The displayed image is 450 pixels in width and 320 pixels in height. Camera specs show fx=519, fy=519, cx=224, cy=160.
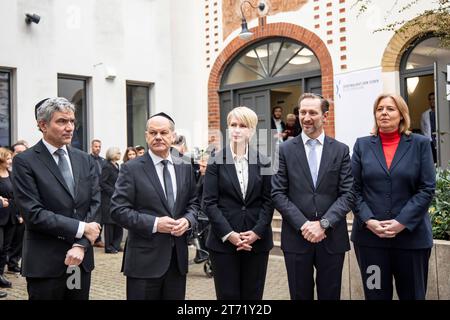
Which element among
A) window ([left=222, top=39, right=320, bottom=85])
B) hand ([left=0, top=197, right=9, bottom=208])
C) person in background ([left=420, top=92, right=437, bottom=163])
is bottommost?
hand ([left=0, top=197, right=9, bottom=208])

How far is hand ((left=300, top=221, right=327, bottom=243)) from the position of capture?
3.81 meters

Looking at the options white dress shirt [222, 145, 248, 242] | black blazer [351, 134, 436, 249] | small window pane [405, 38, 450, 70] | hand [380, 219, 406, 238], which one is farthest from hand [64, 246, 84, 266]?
small window pane [405, 38, 450, 70]

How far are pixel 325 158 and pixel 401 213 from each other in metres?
0.70

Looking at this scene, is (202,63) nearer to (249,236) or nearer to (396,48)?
(396,48)

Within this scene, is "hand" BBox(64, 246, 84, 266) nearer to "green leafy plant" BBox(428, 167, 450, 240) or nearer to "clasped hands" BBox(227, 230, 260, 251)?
"clasped hands" BBox(227, 230, 260, 251)

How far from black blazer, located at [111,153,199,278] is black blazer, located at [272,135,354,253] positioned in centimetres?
74

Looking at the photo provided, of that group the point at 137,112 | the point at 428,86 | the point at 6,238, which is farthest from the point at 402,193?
the point at 137,112

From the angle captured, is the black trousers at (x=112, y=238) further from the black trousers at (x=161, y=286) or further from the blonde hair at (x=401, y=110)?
the blonde hair at (x=401, y=110)

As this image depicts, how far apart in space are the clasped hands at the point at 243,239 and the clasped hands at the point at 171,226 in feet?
1.40

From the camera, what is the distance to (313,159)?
4086mm

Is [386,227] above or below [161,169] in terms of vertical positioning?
below

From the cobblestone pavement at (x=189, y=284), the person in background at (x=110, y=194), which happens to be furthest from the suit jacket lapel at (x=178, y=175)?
the person in background at (x=110, y=194)

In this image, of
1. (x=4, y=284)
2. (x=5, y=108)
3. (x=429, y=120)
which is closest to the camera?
(x=4, y=284)
